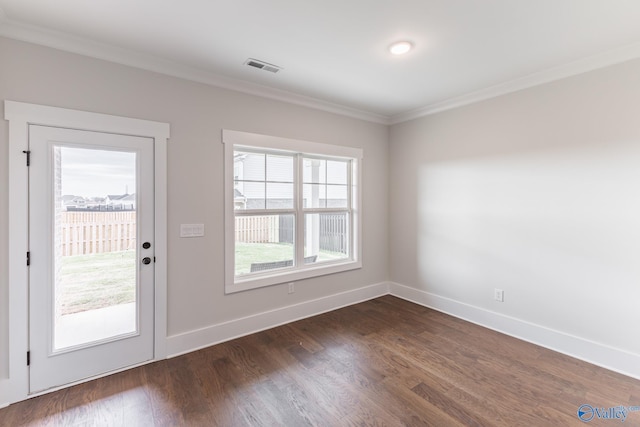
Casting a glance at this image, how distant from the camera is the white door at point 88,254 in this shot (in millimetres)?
2123

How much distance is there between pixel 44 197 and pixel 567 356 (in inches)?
184

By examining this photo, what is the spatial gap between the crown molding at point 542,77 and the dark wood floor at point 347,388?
2.66 metres

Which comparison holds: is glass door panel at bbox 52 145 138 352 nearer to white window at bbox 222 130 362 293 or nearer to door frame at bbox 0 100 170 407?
door frame at bbox 0 100 170 407

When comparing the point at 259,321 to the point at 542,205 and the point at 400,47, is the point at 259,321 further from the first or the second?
the point at 542,205

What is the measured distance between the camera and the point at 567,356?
2.68m

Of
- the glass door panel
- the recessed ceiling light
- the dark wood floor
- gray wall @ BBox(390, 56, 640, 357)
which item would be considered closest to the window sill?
the dark wood floor

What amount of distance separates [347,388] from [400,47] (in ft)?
9.07

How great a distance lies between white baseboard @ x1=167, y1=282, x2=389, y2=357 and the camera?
2.73 metres

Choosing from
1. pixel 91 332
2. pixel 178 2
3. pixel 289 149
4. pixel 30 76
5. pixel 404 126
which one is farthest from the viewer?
pixel 404 126

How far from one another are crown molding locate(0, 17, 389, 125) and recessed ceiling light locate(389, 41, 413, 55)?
1305mm

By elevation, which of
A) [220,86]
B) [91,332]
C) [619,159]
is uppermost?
[220,86]

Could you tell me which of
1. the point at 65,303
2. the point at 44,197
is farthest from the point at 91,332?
the point at 44,197

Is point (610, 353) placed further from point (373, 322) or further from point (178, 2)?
point (178, 2)

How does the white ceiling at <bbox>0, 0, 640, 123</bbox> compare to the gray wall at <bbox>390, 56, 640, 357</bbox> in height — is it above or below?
above
